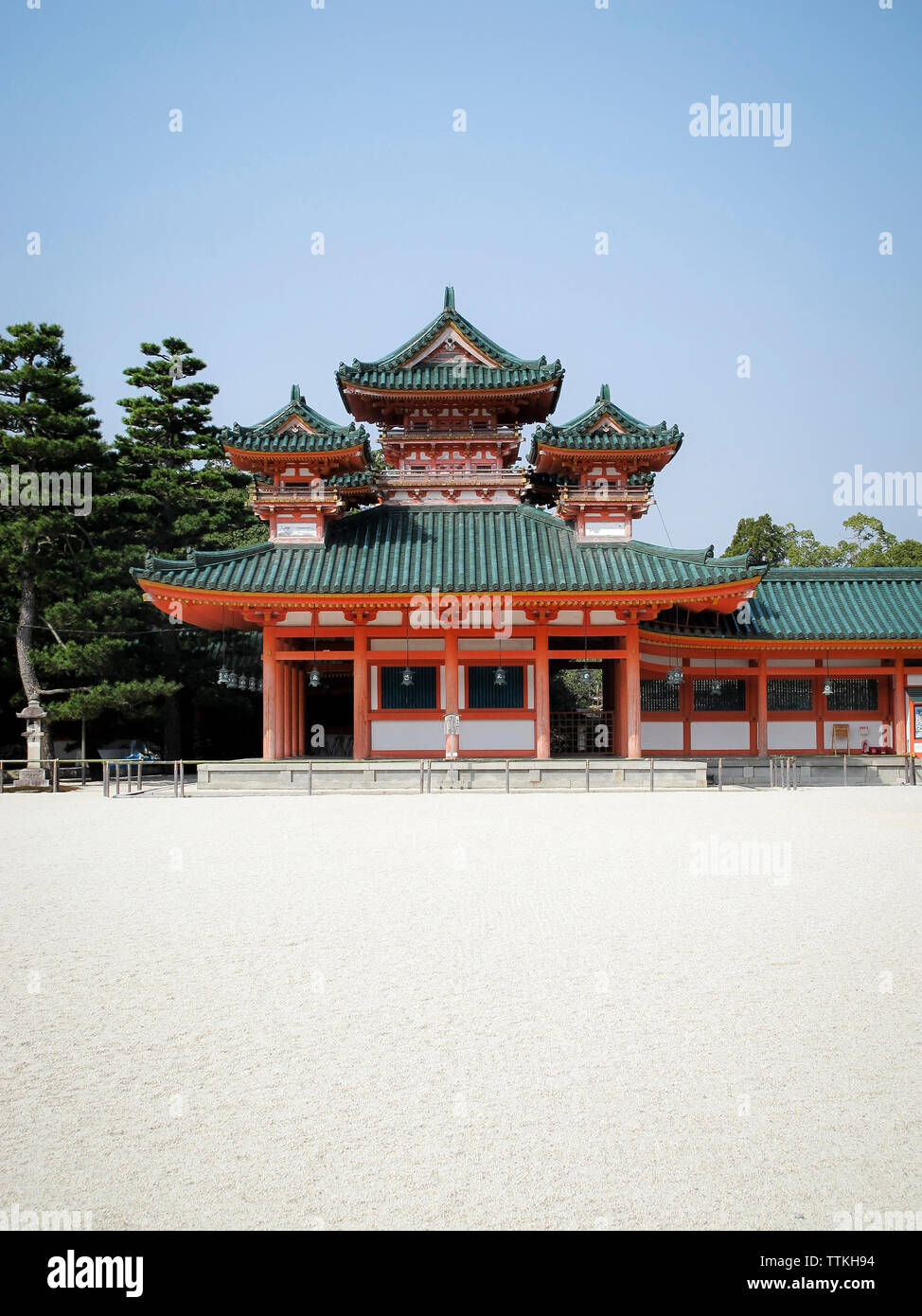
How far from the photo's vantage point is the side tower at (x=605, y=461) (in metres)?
24.6

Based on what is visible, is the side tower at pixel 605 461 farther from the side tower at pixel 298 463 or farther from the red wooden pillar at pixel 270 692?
the red wooden pillar at pixel 270 692

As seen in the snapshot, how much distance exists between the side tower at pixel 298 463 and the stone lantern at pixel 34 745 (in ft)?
31.5

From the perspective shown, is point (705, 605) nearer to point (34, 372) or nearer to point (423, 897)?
point (423, 897)

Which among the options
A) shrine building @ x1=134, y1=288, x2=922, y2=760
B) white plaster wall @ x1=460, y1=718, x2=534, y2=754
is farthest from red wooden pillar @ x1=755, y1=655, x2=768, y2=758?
white plaster wall @ x1=460, y1=718, x2=534, y2=754

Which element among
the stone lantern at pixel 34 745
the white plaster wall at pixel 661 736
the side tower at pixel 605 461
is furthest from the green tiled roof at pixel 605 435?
the stone lantern at pixel 34 745

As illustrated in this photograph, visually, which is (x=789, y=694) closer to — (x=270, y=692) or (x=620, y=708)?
(x=620, y=708)

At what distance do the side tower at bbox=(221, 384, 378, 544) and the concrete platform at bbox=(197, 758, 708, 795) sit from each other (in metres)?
6.84

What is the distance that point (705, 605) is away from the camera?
25125 mm

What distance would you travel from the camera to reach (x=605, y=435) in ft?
82.1

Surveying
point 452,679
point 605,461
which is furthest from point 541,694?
point 605,461

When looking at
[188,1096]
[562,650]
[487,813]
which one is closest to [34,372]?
[562,650]

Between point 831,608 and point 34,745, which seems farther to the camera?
point 831,608

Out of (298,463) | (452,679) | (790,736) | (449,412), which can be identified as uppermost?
(449,412)

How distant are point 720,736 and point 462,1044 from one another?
78.3ft
